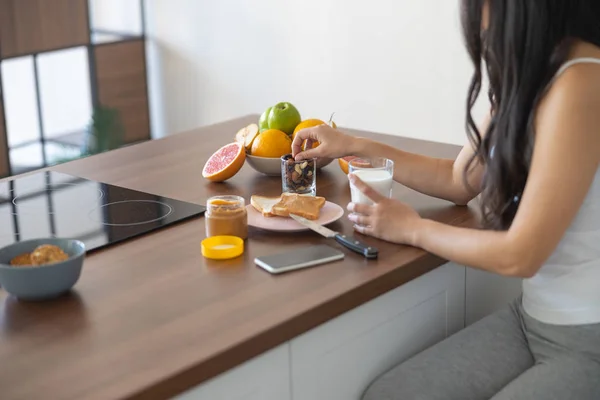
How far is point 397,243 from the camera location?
1.67 metres

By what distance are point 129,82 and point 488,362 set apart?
3.51 meters

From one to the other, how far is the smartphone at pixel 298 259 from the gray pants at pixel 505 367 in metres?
0.25

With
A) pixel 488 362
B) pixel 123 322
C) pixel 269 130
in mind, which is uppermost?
pixel 269 130

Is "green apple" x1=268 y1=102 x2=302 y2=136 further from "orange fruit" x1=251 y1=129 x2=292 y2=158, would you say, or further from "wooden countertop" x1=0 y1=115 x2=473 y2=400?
"wooden countertop" x1=0 y1=115 x2=473 y2=400

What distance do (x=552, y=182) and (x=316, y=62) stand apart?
8.92 feet

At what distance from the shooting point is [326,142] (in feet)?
6.42

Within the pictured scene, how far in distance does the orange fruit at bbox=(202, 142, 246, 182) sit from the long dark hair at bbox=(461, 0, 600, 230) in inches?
24.9

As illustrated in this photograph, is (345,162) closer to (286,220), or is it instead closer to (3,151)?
(286,220)

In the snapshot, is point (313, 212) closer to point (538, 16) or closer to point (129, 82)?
point (538, 16)

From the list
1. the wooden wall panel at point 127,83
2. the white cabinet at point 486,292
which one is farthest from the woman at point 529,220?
the wooden wall panel at point 127,83

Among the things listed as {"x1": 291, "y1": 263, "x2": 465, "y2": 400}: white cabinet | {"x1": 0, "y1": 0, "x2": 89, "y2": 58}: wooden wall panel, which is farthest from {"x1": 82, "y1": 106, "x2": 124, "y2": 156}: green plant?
{"x1": 291, "y1": 263, "x2": 465, "y2": 400}: white cabinet

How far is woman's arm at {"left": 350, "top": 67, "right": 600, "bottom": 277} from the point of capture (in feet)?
4.78

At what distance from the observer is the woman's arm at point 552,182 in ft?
4.78

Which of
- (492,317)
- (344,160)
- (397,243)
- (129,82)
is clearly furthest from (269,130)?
(129,82)
